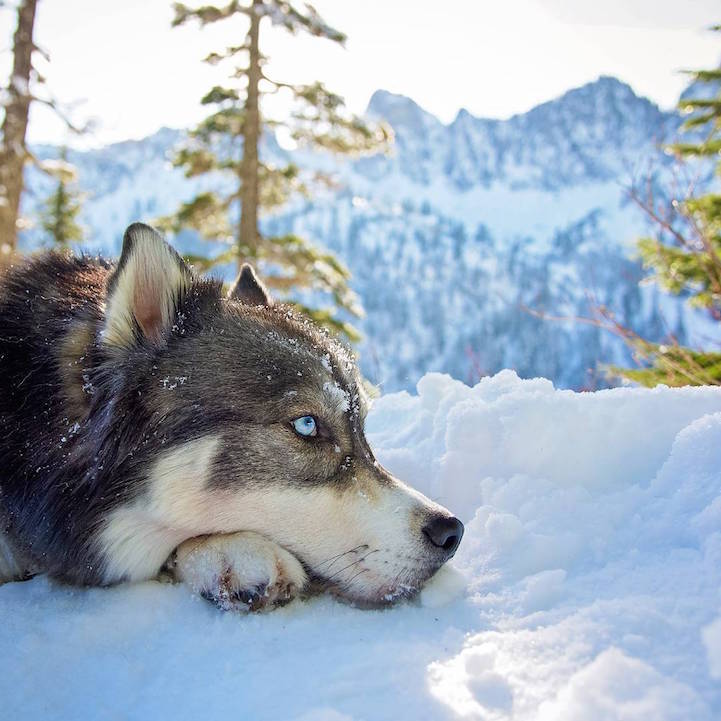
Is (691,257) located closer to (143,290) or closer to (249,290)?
(249,290)

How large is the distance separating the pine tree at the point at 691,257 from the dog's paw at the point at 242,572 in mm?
4663

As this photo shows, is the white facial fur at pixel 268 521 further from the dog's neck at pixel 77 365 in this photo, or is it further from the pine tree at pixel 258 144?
the pine tree at pixel 258 144

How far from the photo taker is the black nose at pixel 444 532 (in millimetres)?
2475

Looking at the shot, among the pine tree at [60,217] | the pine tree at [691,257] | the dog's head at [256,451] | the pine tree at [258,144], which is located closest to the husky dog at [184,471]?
the dog's head at [256,451]

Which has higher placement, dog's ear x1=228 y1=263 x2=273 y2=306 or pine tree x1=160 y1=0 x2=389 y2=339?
pine tree x1=160 y1=0 x2=389 y2=339

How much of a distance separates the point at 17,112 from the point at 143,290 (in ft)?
46.1

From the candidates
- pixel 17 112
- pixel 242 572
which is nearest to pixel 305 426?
pixel 242 572

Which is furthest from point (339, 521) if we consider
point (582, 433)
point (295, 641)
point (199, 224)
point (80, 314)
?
point (199, 224)

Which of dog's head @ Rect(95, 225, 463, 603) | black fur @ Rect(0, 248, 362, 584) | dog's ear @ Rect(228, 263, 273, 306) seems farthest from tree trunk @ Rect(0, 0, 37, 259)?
dog's head @ Rect(95, 225, 463, 603)

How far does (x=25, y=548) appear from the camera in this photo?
8.73 feet

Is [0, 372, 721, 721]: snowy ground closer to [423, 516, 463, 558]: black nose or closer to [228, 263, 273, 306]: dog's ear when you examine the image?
[423, 516, 463, 558]: black nose

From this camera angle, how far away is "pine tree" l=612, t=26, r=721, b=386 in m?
6.02

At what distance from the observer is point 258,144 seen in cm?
1617

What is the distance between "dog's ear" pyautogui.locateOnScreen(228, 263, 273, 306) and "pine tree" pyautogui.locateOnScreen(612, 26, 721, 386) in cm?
377
